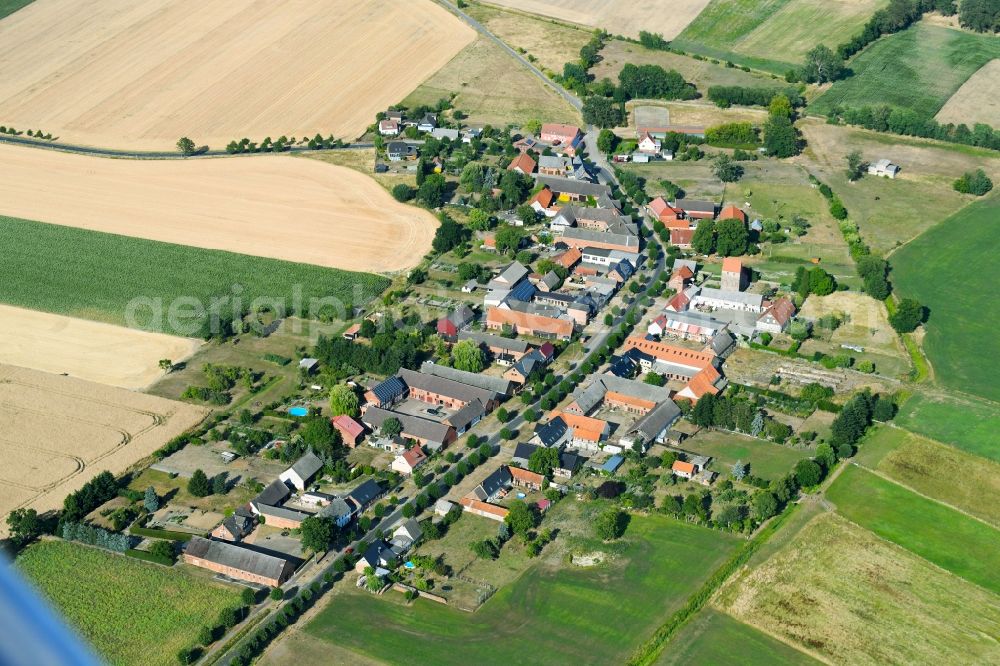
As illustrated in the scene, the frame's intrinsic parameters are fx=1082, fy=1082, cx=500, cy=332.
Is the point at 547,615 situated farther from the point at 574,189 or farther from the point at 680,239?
the point at 574,189

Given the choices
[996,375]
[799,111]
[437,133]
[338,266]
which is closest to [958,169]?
[799,111]

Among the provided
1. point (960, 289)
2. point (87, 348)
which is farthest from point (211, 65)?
point (960, 289)

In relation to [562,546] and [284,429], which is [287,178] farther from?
[562,546]

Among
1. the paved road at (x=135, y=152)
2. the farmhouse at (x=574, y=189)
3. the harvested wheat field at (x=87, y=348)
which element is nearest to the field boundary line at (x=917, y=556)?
the farmhouse at (x=574, y=189)

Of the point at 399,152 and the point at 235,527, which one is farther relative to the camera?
the point at 399,152

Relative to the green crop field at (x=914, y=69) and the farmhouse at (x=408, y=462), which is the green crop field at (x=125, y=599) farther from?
the green crop field at (x=914, y=69)
